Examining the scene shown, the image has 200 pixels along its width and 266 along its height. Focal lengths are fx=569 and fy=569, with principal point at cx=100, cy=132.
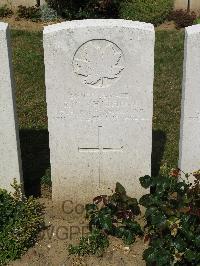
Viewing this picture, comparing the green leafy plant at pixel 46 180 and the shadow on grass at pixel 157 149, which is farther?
the shadow on grass at pixel 157 149

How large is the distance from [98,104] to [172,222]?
4.63 ft

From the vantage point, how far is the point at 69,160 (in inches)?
241

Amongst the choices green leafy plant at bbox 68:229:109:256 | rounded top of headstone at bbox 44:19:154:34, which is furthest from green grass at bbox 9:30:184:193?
rounded top of headstone at bbox 44:19:154:34

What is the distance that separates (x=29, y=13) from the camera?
1273 centimetres

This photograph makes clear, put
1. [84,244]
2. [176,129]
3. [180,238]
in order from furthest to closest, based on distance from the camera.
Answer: [176,129]
[84,244]
[180,238]

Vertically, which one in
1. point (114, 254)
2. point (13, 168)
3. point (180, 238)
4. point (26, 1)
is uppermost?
point (26, 1)

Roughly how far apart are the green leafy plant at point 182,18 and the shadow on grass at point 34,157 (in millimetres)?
5483

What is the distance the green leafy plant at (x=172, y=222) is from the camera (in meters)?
5.32

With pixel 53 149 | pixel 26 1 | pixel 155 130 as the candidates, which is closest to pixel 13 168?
pixel 53 149

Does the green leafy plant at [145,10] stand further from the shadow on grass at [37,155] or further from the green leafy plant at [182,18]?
the shadow on grass at [37,155]

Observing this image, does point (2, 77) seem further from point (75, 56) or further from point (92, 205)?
point (92, 205)

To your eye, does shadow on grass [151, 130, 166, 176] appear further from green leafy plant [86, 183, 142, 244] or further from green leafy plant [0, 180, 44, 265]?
green leafy plant [0, 180, 44, 265]

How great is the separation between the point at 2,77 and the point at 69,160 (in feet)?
3.84

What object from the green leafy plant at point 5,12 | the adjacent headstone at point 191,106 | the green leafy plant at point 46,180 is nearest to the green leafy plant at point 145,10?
the green leafy plant at point 5,12
